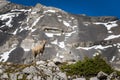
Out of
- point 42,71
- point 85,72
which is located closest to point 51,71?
point 42,71

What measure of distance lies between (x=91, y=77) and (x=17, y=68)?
843 centimetres

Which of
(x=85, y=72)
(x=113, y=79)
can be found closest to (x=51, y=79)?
(x=85, y=72)

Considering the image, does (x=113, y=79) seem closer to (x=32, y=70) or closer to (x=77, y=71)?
(x=77, y=71)

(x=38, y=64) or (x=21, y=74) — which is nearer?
(x=21, y=74)

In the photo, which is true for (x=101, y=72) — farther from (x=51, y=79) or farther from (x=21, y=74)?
(x=21, y=74)

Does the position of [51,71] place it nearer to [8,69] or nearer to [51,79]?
[51,79]

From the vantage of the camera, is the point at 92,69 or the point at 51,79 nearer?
the point at 51,79

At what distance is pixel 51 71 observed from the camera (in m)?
41.6

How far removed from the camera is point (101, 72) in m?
41.6

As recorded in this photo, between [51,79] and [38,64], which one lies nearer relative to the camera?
[51,79]

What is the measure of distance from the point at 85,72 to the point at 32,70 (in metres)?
6.19

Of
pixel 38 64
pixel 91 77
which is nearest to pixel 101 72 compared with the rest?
pixel 91 77

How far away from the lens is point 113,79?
137ft

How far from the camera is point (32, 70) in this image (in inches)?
1592
